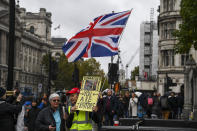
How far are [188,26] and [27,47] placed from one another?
95.5m

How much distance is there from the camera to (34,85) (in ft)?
388

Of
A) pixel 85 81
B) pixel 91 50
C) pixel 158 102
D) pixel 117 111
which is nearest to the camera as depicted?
pixel 85 81

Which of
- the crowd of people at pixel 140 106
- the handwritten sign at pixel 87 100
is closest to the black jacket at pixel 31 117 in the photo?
the crowd of people at pixel 140 106

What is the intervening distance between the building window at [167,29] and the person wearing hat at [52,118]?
4114cm

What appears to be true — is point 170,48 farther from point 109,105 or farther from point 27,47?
point 27,47

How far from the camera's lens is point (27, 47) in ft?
374

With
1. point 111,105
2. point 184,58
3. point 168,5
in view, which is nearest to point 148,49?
point 168,5

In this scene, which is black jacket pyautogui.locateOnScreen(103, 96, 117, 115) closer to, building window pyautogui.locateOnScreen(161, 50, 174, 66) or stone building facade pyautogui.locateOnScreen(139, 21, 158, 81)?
building window pyautogui.locateOnScreen(161, 50, 174, 66)

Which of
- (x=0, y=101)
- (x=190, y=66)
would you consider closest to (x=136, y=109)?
(x=190, y=66)

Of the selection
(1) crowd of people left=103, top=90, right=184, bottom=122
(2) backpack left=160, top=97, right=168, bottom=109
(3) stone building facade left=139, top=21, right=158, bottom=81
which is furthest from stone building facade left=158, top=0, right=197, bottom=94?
(3) stone building facade left=139, top=21, right=158, bottom=81

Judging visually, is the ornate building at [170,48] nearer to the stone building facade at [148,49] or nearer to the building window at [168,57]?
the building window at [168,57]

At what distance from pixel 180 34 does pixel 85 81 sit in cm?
1401

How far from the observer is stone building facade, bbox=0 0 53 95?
91312 millimetres

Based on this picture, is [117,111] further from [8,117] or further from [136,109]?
[8,117]
